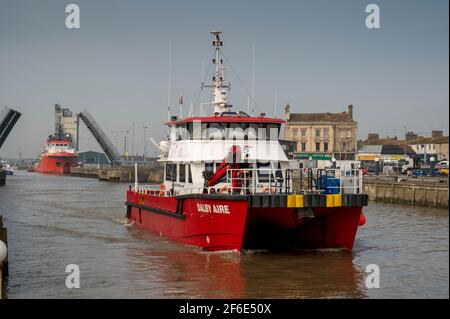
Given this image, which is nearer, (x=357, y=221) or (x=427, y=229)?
(x=357, y=221)

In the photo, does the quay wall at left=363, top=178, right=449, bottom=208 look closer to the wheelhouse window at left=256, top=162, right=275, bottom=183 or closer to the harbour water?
the harbour water

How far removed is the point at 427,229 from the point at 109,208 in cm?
1898

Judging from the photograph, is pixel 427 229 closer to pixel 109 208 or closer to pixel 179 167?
pixel 179 167

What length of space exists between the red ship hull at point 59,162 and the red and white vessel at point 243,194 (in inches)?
4075

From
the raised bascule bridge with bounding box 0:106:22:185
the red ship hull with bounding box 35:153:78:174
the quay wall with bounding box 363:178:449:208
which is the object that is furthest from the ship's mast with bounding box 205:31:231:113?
the red ship hull with bounding box 35:153:78:174

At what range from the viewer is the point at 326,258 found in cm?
1820

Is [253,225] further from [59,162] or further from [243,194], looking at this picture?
[59,162]

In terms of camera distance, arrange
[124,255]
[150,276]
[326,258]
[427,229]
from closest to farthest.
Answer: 1. [150,276]
2. [326,258]
3. [124,255]
4. [427,229]

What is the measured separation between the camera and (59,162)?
4865 inches

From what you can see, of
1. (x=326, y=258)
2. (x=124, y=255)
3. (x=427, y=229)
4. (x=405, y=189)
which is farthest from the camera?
(x=405, y=189)

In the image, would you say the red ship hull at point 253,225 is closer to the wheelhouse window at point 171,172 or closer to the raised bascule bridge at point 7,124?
the wheelhouse window at point 171,172

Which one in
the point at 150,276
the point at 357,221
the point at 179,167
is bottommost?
the point at 150,276
